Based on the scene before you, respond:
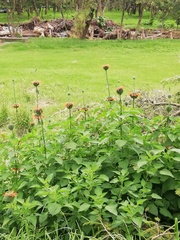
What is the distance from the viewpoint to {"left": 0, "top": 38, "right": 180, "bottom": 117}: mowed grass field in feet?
25.3

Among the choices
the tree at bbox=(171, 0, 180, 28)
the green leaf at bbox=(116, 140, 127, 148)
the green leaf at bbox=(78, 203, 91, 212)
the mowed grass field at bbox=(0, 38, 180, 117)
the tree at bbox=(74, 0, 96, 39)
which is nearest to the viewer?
the green leaf at bbox=(78, 203, 91, 212)

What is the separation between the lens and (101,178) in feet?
6.60

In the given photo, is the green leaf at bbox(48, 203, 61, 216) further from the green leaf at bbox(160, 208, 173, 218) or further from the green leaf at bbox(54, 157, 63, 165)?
the green leaf at bbox(160, 208, 173, 218)

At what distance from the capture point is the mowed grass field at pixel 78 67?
773cm

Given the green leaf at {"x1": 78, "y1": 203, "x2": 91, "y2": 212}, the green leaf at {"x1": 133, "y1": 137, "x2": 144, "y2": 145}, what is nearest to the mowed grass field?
the green leaf at {"x1": 133, "y1": 137, "x2": 144, "y2": 145}

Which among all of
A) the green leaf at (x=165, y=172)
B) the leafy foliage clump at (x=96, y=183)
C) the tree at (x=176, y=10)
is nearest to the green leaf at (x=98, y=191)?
the leafy foliage clump at (x=96, y=183)

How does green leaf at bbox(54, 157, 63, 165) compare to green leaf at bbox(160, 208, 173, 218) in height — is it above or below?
above

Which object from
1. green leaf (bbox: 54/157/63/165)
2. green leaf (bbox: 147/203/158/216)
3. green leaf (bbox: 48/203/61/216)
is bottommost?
green leaf (bbox: 147/203/158/216)

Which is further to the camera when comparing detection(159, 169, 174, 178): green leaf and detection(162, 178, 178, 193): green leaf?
detection(162, 178, 178, 193): green leaf

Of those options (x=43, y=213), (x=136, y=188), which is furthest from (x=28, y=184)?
(x=136, y=188)

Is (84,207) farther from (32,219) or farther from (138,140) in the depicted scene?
(138,140)

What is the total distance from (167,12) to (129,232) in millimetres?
26680

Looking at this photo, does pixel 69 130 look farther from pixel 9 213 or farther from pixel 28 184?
pixel 9 213

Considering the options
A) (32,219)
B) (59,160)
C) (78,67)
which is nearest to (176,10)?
(78,67)
